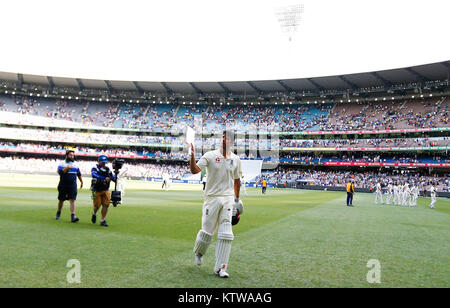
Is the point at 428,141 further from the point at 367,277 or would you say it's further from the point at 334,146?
the point at 367,277

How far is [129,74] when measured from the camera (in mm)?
72812

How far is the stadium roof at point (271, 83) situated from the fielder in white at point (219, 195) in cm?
5756

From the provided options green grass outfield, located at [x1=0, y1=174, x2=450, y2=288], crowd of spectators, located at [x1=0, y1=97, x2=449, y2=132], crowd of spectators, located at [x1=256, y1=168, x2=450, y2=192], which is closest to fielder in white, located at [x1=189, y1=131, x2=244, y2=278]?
green grass outfield, located at [x1=0, y1=174, x2=450, y2=288]

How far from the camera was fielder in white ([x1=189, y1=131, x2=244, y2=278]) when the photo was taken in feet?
18.2

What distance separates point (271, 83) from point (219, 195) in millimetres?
66477

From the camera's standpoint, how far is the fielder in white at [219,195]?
5.56m

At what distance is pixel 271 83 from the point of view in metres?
69.8

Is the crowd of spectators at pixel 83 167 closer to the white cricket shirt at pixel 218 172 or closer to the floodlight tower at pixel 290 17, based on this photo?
the floodlight tower at pixel 290 17

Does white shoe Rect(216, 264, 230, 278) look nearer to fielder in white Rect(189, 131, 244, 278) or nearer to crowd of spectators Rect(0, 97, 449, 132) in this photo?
fielder in white Rect(189, 131, 244, 278)

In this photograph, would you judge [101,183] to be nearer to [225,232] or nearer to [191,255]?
[191,255]

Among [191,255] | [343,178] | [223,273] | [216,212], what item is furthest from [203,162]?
[343,178]

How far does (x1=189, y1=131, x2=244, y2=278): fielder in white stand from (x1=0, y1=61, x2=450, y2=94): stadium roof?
189 ft

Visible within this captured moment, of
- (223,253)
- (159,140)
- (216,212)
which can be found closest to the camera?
Answer: (223,253)

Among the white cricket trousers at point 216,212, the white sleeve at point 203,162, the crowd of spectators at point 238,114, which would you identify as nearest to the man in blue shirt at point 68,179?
the white sleeve at point 203,162
